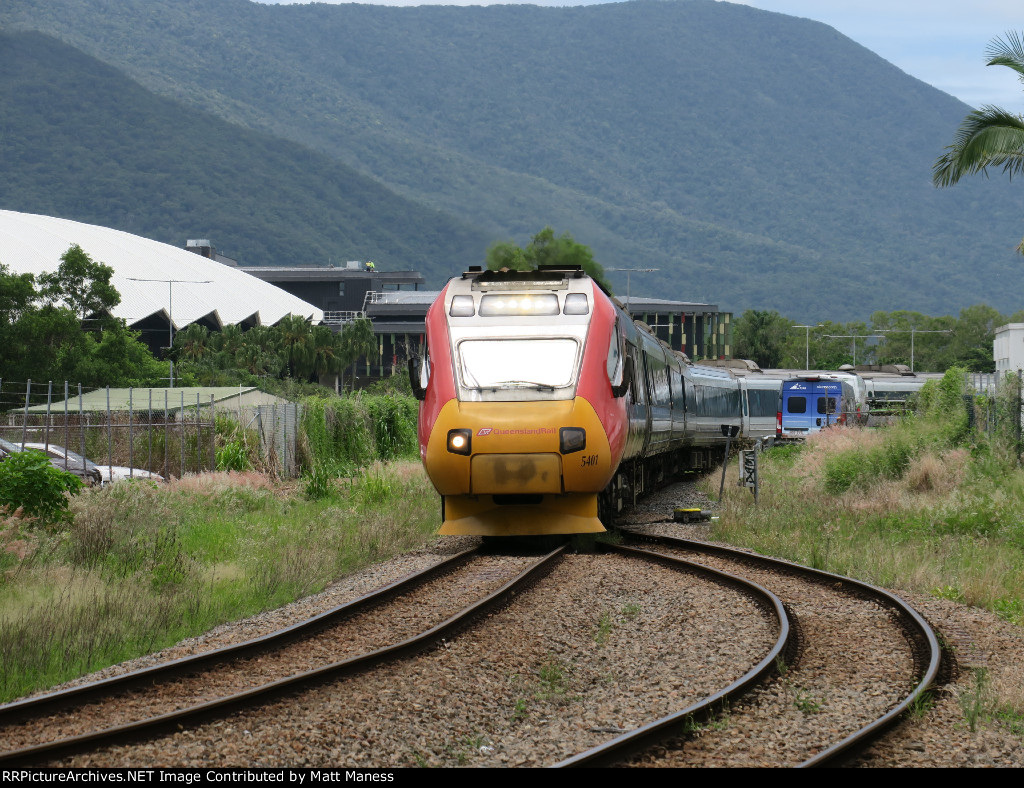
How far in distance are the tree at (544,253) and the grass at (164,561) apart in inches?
2511

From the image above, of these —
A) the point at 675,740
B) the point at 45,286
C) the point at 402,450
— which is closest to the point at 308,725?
the point at 675,740

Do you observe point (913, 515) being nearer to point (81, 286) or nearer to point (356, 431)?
point (356, 431)

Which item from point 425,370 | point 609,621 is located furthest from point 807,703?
point 425,370

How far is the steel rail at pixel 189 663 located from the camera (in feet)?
25.1

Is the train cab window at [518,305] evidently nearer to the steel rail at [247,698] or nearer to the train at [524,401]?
the train at [524,401]

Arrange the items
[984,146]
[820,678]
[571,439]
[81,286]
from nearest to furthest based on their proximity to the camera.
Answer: [820,678]
[571,439]
[984,146]
[81,286]

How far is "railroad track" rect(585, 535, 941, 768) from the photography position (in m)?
6.84

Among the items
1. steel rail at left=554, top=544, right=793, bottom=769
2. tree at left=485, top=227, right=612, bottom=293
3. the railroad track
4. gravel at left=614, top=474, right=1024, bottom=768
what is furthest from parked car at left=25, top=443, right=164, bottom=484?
tree at left=485, top=227, right=612, bottom=293

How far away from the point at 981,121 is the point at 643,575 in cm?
1491

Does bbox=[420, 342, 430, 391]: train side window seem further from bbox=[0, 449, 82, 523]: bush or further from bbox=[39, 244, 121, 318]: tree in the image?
bbox=[39, 244, 121, 318]: tree

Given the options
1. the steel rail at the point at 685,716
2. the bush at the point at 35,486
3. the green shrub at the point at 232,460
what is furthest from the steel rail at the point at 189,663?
the green shrub at the point at 232,460

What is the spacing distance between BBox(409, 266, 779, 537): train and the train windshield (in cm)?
1

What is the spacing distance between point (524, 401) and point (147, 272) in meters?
110

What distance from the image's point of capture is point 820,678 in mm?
8805
